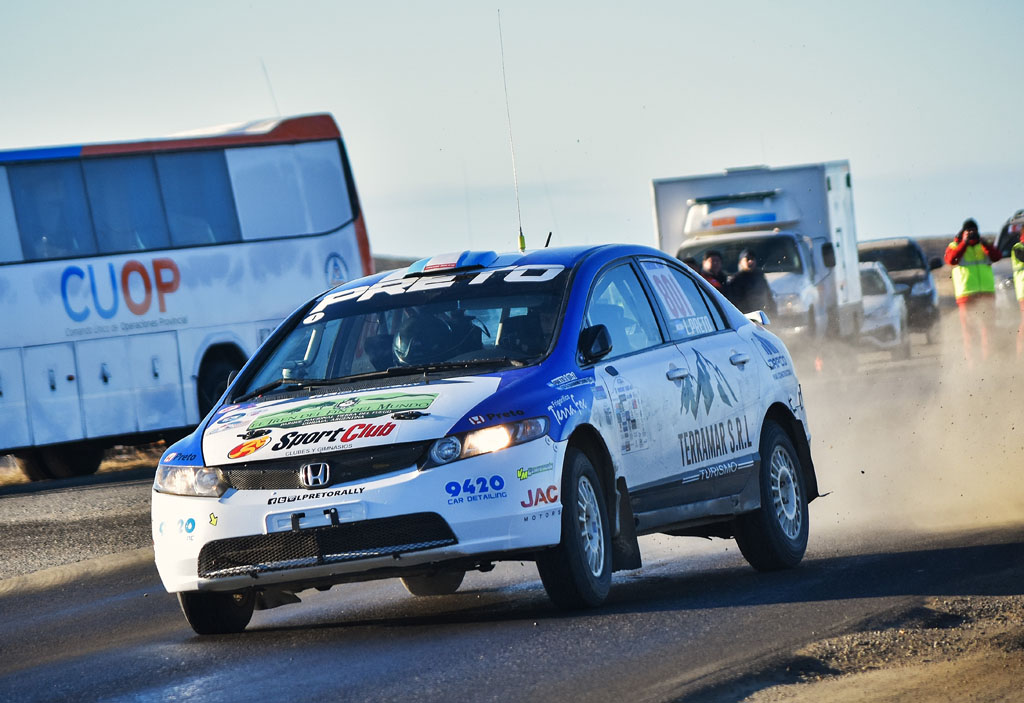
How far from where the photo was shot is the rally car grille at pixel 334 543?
733cm

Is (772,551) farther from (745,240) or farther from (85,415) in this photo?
(745,240)

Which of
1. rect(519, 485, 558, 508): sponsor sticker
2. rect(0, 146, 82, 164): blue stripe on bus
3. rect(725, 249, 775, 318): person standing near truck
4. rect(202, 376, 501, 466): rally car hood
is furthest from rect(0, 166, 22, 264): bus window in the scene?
rect(519, 485, 558, 508): sponsor sticker

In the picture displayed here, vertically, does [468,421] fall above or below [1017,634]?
above

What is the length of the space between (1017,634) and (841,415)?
41.0ft

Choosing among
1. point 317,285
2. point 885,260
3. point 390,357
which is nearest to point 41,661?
point 390,357

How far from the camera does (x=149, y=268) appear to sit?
21.6m

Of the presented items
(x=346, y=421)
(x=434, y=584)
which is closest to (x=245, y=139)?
(x=434, y=584)

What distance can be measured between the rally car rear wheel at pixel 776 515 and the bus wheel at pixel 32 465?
14.1m

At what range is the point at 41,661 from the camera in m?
7.95

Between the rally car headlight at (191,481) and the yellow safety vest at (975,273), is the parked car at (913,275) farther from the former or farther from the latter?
the rally car headlight at (191,481)

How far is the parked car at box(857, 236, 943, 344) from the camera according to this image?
34125 millimetres

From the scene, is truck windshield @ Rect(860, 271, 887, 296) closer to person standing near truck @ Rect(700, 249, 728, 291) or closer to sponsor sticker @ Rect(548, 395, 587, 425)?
person standing near truck @ Rect(700, 249, 728, 291)

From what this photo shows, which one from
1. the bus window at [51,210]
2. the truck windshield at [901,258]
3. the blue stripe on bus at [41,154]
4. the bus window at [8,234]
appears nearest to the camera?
the bus window at [8,234]

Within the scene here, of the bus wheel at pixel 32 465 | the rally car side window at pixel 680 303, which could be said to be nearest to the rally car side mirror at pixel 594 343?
the rally car side window at pixel 680 303
